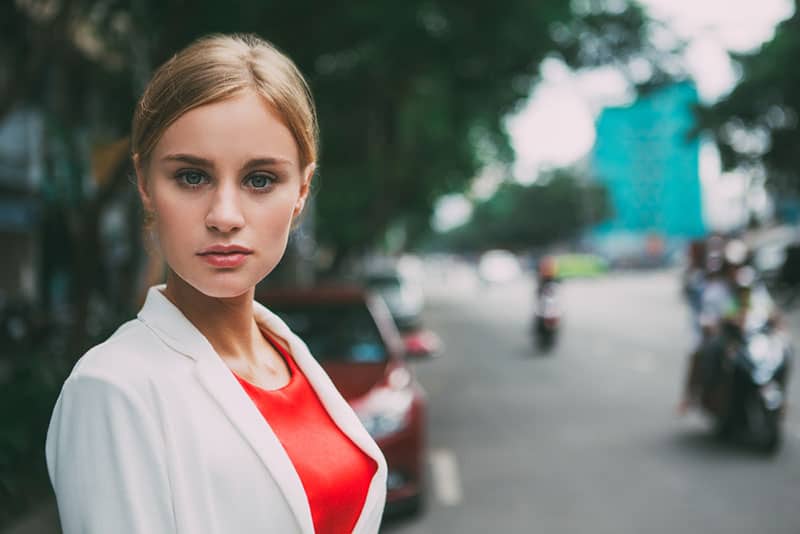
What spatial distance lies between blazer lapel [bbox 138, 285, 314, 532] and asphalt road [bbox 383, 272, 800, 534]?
439 cm

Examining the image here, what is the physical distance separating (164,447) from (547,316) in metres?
15.2

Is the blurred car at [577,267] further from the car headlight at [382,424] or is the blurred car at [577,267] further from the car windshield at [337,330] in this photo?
the car headlight at [382,424]

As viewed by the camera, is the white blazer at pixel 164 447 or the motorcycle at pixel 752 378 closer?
the white blazer at pixel 164 447

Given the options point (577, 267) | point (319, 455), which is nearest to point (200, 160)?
point (319, 455)

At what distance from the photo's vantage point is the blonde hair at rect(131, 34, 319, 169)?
3.44 ft

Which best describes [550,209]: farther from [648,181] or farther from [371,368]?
[371,368]

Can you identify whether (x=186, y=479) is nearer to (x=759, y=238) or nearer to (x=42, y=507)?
(x=42, y=507)

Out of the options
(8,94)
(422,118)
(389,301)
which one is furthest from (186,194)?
(422,118)

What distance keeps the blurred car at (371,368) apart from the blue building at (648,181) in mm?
78735

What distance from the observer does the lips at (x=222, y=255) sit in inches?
41.1

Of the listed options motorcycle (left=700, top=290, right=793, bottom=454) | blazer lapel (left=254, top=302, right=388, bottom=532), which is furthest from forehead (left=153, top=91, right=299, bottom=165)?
motorcycle (left=700, top=290, right=793, bottom=454)

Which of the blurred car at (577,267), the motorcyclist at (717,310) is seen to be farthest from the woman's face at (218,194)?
the blurred car at (577,267)

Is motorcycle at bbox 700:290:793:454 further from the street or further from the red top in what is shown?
the red top

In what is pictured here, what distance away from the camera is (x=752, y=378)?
6.82 meters
